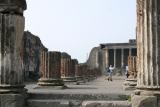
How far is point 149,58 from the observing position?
9156 millimetres

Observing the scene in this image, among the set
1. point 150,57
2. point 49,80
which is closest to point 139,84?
point 150,57

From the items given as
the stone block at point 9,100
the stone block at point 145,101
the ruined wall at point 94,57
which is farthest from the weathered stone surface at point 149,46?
the ruined wall at point 94,57

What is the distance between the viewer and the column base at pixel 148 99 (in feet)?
29.4

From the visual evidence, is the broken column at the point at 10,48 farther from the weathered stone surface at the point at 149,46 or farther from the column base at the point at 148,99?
the weathered stone surface at the point at 149,46

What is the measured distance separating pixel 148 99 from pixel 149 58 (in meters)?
0.87

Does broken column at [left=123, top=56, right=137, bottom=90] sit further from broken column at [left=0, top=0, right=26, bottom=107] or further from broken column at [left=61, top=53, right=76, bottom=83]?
broken column at [left=0, top=0, right=26, bottom=107]

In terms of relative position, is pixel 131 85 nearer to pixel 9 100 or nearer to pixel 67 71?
pixel 9 100

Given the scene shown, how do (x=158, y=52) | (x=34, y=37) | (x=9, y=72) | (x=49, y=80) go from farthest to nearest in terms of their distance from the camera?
(x=34, y=37) → (x=49, y=80) → (x=9, y=72) → (x=158, y=52)

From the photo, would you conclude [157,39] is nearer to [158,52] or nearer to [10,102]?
[158,52]

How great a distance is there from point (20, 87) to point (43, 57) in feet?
20.9

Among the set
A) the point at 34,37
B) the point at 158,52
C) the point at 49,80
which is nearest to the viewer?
the point at 158,52

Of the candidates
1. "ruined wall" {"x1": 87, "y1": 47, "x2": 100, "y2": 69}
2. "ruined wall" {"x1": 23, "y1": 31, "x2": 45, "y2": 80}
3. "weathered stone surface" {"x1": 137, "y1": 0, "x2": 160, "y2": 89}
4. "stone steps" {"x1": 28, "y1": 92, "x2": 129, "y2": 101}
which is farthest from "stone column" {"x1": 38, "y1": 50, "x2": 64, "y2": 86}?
"ruined wall" {"x1": 87, "y1": 47, "x2": 100, "y2": 69}

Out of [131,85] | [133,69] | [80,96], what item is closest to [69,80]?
[133,69]

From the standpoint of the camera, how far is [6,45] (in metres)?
9.79
